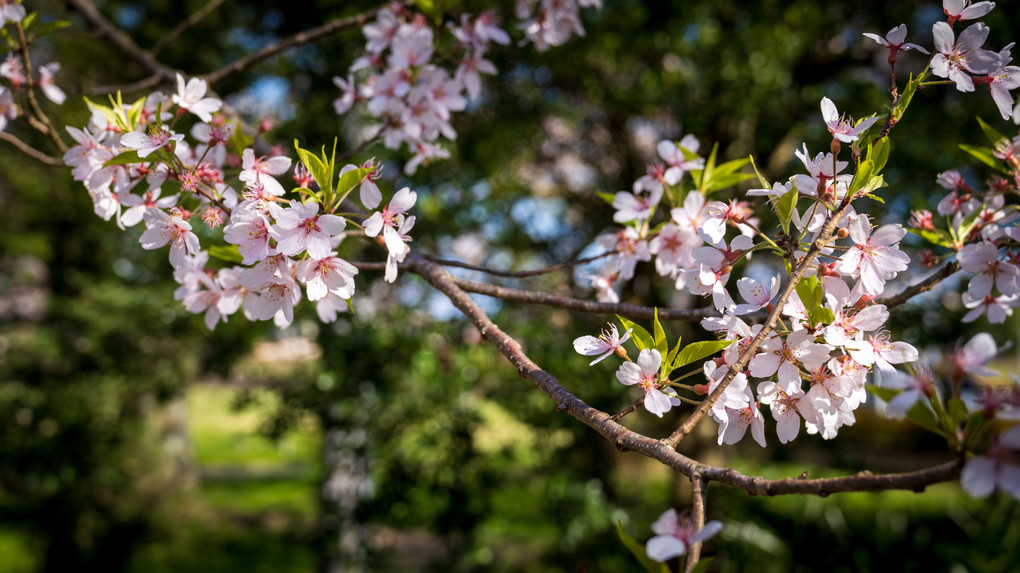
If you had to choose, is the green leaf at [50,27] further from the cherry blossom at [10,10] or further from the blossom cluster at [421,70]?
the blossom cluster at [421,70]

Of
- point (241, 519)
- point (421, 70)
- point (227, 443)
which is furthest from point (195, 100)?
point (227, 443)

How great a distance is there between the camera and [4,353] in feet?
12.0

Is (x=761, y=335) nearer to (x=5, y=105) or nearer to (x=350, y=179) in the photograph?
(x=350, y=179)

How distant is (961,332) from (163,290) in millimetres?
3397

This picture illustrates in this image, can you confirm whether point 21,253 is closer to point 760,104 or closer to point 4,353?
point 4,353

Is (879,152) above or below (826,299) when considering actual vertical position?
above

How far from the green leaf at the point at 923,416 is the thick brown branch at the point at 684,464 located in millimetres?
43

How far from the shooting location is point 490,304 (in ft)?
8.30

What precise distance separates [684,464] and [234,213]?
0.59m

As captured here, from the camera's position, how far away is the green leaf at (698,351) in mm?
750

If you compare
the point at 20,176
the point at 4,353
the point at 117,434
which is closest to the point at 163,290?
the point at 117,434

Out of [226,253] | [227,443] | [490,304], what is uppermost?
[226,253]

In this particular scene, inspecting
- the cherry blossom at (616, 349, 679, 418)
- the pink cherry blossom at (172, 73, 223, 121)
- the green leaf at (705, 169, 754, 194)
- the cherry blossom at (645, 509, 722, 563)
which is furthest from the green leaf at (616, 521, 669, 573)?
the pink cherry blossom at (172, 73, 223, 121)

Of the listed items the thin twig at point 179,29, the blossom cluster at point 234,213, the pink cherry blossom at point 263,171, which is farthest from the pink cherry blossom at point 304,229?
the thin twig at point 179,29
